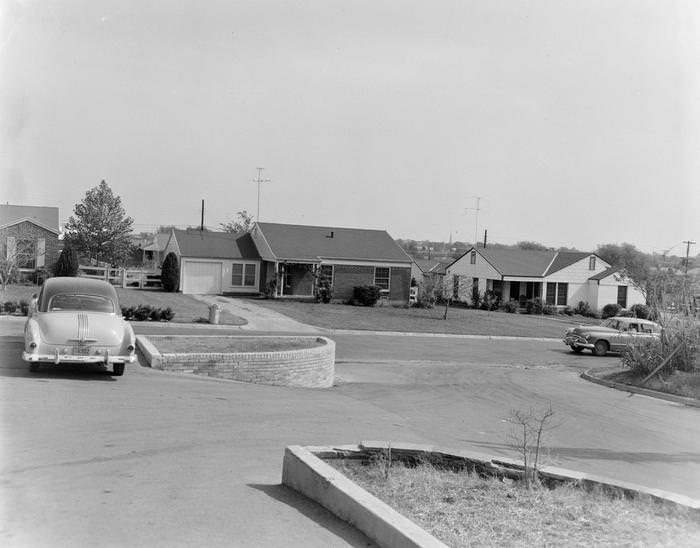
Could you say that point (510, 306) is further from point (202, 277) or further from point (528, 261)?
point (202, 277)

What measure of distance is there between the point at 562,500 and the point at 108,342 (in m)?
8.96

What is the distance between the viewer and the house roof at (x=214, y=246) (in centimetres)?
4394

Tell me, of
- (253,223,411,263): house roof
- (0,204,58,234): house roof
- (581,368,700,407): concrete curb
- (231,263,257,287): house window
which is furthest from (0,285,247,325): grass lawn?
(581,368,700,407): concrete curb

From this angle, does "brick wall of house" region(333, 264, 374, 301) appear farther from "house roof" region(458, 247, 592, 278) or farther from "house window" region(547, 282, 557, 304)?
"house window" region(547, 282, 557, 304)

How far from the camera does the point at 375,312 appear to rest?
4078cm

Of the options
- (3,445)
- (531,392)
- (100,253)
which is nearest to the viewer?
(3,445)

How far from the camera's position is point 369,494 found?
611 cm

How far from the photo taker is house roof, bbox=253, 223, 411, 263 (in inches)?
1756

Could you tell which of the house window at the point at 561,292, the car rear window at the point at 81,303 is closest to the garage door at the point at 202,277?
the house window at the point at 561,292

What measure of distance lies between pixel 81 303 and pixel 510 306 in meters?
41.0

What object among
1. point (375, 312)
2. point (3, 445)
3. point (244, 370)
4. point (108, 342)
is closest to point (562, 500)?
point (3, 445)

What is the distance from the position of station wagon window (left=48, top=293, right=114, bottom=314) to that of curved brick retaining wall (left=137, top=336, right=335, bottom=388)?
1.59 meters

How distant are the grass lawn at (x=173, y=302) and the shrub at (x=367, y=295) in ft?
31.3

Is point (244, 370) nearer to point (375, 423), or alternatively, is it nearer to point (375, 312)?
point (375, 423)
